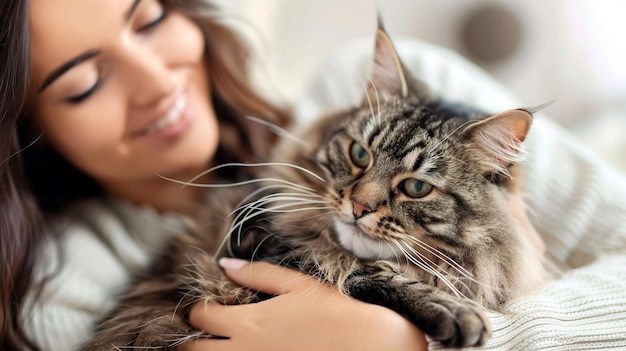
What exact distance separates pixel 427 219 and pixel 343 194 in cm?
18

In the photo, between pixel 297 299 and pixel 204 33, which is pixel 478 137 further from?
pixel 204 33

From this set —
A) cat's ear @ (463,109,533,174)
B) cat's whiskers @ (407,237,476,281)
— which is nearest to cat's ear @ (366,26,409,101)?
cat's ear @ (463,109,533,174)

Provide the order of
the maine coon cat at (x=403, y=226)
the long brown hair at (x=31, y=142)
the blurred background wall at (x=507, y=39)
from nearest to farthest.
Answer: the maine coon cat at (x=403, y=226) < the long brown hair at (x=31, y=142) < the blurred background wall at (x=507, y=39)

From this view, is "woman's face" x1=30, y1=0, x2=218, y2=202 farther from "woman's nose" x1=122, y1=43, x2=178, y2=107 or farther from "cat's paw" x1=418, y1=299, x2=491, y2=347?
"cat's paw" x1=418, y1=299, x2=491, y2=347

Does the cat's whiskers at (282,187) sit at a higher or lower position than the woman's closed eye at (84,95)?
lower

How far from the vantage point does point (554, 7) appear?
2236 millimetres

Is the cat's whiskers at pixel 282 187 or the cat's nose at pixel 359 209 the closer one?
the cat's nose at pixel 359 209

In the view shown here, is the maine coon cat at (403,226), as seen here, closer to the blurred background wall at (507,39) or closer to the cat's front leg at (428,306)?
the cat's front leg at (428,306)

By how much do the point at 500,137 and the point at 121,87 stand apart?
878 mm

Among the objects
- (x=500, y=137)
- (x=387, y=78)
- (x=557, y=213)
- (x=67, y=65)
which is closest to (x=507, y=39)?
(x=557, y=213)

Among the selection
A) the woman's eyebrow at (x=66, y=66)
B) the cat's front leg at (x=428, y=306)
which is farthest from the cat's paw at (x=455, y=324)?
the woman's eyebrow at (x=66, y=66)

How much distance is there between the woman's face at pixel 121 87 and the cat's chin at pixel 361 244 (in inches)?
21.5

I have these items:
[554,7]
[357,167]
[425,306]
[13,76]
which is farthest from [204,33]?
[554,7]

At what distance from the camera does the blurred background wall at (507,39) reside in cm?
210
